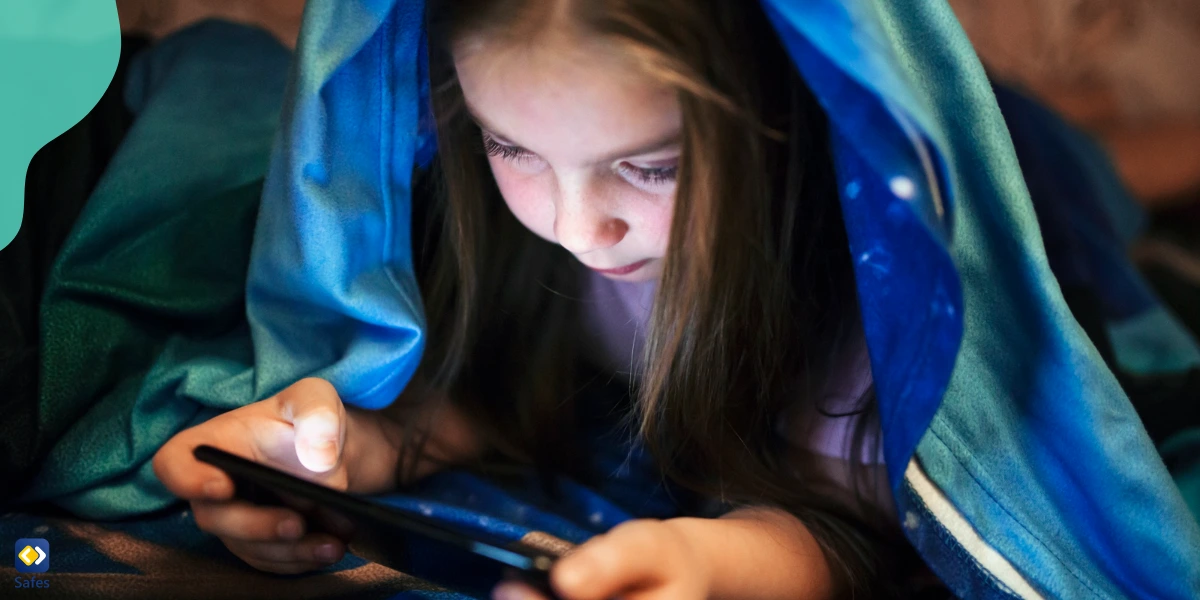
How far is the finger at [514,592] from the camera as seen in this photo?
0.35 m

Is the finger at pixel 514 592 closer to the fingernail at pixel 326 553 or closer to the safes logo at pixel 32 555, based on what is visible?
the fingernail at pixel 326 553

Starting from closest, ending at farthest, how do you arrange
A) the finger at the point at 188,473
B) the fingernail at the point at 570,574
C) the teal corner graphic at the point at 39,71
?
the fingernail at the point at 570,574 → the finger at the point at 188,473 → the teal corner graphic at the point at 39,71

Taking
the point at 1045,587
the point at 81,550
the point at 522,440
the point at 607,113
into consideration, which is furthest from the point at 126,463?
the point at 1045,587

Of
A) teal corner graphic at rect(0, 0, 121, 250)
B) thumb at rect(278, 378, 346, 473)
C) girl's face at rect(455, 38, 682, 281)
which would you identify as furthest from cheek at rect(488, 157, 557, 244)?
teal corner graphic at rect(0, 0, 121, 250)

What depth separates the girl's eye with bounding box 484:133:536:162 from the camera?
1.56 feet

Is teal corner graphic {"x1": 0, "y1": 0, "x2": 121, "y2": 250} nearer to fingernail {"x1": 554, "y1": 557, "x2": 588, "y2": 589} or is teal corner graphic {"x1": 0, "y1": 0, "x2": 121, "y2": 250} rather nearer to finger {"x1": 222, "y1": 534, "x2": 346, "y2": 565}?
finger {"x1": 222, "y1": 534, "x2": 346, "y2": 565}

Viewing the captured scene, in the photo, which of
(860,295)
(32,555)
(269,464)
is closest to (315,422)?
(269,464)

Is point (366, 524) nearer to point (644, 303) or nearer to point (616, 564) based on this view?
point (616, 564)

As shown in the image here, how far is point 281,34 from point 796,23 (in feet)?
1.74

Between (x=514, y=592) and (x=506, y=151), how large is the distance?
236 mm

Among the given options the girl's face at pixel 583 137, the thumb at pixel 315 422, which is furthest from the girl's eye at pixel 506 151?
the thumb at pixel 315 422

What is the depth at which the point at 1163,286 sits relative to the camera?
0.71 m

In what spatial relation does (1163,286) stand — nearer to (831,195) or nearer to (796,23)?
(831,195)

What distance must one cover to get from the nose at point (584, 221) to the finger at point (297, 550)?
0.61 ft
